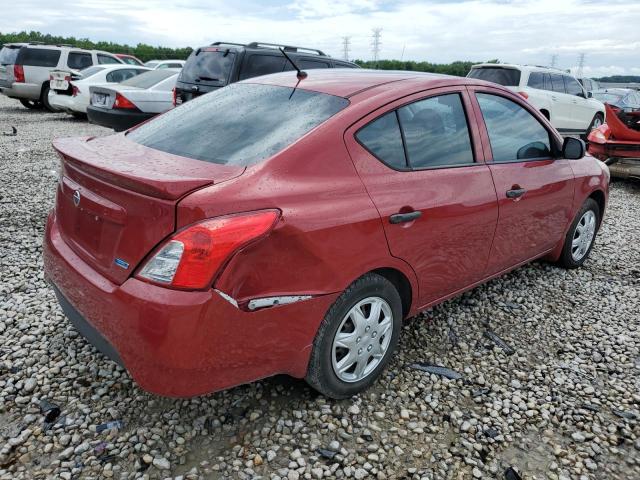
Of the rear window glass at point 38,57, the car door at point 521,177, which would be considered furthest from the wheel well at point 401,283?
the rear window glass at point 38,57

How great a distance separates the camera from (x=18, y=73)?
14.9m

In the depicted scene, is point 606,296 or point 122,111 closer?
point 606,296

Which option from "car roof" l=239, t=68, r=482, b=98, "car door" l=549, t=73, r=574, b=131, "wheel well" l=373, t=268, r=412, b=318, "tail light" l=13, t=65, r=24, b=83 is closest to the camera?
"wheel well" l=373, t=268, r=412, b=318

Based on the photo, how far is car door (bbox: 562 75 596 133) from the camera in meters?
13.0

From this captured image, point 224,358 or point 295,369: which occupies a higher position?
point 224,358

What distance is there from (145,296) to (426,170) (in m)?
1.61

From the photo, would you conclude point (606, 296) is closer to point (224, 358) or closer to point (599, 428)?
point (599, 428)

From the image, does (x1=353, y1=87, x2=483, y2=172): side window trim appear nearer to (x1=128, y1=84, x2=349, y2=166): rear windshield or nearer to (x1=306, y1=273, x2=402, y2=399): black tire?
(x1=128, y1=84, x2=349, y2=166): rear windshield

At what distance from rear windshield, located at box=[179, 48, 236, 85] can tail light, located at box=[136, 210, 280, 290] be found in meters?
6.70

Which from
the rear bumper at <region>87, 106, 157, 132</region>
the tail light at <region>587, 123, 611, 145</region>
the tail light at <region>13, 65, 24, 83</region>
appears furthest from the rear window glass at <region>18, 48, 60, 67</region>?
the tail light at <region>587, 123, 611, 145</region>

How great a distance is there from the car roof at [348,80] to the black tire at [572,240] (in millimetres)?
1716

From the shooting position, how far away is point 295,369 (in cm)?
237

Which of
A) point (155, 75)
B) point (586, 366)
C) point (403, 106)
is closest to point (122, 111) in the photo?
point (155, 75)

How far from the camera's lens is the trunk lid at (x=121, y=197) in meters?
2.00
